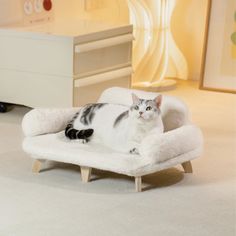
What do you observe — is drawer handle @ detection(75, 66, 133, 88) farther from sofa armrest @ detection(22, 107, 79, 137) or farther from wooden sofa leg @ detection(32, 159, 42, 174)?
wooden sofa leg @ detection(32, 159, 42, 174)

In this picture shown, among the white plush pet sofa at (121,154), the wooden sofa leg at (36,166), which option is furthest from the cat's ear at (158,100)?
the wooden sofa leg at (36,166)

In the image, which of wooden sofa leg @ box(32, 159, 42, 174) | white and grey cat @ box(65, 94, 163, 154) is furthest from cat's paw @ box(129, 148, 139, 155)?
wooden sofa leg @ box(32, 159, 42, 174)

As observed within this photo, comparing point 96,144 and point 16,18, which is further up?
point 16,18

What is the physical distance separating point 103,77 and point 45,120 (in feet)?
2.82

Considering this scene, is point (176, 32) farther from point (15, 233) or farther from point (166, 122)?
point (15, 233)

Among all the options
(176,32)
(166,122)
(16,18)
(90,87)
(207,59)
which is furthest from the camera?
(176,32)

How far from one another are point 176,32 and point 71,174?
7.77 feet

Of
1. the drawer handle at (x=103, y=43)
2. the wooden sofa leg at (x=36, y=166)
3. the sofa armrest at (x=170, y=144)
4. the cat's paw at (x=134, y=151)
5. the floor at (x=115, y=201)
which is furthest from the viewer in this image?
the drawer handle at (x=103, y=43)

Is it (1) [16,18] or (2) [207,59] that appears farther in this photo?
(2) [207,59]

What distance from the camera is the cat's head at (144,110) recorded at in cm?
275

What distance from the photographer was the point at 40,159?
2869 mm

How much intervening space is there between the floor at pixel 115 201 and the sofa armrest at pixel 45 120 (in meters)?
0.19

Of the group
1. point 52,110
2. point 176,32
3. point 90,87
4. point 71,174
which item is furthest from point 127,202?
point 176,32

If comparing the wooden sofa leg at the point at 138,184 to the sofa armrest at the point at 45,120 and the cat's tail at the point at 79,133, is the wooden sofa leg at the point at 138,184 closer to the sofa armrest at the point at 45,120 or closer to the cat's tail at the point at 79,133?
the cat's tail at the point at 79,133
